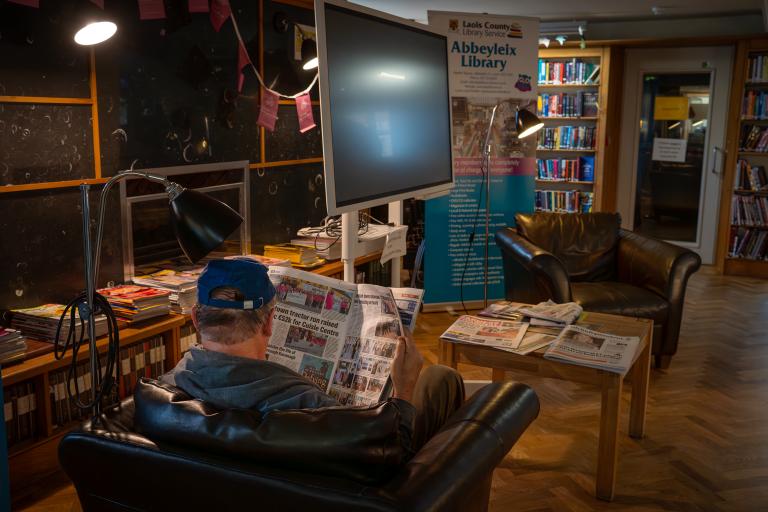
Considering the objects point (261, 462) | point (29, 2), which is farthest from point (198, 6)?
point (261, 462)

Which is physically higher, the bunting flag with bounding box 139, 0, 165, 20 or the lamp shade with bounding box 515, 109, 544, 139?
the bunting flag with bounding box 139, 0, 165, 20

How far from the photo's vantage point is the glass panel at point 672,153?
7.26 meters

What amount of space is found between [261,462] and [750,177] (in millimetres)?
6388

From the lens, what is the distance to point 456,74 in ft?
16.8

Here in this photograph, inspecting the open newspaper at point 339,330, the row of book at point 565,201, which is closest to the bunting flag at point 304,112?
the open newspaper at point 339,330

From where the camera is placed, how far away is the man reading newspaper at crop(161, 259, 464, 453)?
5.53 ft

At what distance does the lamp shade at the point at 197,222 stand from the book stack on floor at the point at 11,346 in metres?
1.35

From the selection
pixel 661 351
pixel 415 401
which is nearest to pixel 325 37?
pixel 415 401

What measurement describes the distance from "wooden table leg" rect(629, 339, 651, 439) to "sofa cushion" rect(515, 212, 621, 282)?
1.39 m

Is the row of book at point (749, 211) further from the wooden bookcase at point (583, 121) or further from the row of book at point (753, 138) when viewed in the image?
the wooden bookcase at point (583, 121)

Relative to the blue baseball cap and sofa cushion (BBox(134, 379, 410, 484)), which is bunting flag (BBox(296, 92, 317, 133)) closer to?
the blue baseball cap

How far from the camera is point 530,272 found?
421cm

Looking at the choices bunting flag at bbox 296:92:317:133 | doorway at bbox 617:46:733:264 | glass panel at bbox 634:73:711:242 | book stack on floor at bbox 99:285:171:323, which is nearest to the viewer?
book stack on floor at bbox 99:285:171:323

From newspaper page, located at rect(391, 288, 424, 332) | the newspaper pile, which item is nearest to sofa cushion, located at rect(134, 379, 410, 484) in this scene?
newspaper page, located at rect(391, 288, 424, 332)
